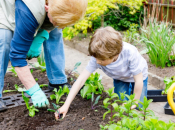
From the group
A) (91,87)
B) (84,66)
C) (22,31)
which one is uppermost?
(22,31)

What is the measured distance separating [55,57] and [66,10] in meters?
0.96

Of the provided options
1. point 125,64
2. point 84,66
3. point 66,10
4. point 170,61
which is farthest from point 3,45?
point 170,61

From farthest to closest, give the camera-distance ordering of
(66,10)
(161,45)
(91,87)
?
(161,45) < (91,87) < (66,10)

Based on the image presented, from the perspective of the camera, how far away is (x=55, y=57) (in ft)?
8.52

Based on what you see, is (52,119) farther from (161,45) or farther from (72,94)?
(161,45)

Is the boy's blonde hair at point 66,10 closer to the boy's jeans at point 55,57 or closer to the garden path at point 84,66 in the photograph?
the boy's jeans at point 55,57

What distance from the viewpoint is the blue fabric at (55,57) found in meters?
2.54

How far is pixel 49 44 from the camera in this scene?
2.54m

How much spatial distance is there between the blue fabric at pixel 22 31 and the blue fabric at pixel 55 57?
0.65 m

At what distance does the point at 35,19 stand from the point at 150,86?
188 centimetres

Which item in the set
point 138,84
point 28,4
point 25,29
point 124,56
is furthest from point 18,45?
point 138,84

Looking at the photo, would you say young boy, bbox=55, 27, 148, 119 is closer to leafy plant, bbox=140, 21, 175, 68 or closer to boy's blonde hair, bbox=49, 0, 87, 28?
boy's blonde hair, bbox=49, 0, 87, 28

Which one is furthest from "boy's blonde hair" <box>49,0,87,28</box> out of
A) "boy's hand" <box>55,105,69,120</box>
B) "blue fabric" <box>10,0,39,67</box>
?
"boy's hand" <box>55,105,69,120</box>

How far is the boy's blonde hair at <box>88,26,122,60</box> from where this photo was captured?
5.71 ft
